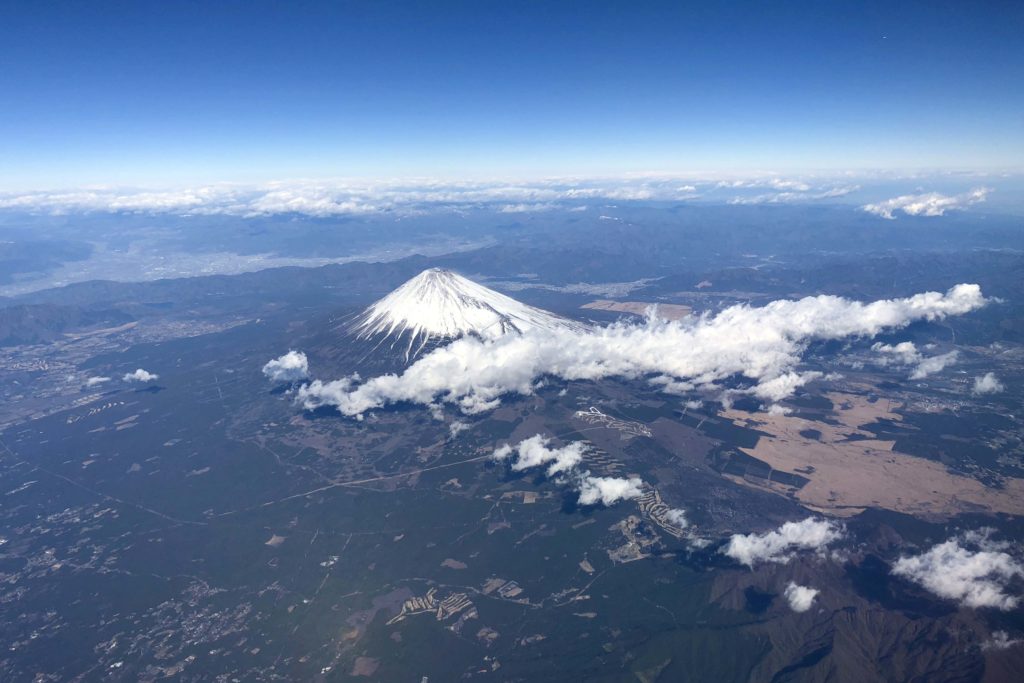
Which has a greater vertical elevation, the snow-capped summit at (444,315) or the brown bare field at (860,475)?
the snow-capped summit at (444,315)

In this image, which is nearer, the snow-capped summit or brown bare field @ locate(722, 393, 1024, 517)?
brown bare field @ locate(722, 393, 1024, 517)

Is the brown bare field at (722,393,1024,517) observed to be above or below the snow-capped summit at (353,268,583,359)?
below

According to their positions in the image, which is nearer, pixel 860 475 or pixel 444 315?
pixel 860 475

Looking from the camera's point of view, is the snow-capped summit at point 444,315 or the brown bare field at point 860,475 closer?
the brown bare field at point 860,475

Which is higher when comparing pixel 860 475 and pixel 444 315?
pixel 444 315
